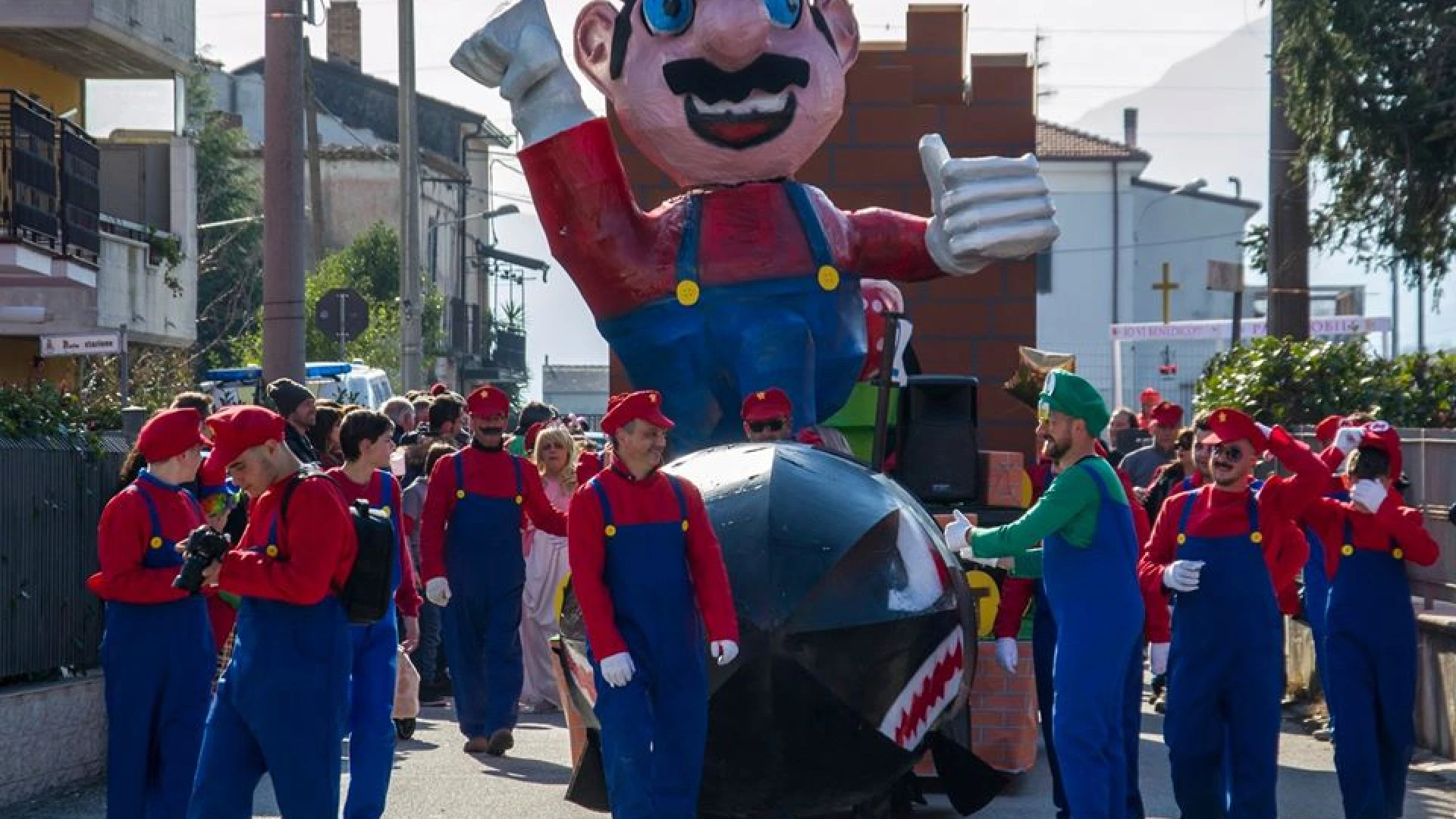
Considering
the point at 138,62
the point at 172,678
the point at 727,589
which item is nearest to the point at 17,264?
the point at 138,62

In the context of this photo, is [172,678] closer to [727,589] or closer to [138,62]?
[727,589]

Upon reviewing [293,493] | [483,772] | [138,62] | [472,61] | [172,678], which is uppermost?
[138,62]

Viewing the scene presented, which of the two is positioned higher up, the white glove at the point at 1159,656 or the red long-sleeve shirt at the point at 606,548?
the red long-sleeve shirt at the point at 606,548

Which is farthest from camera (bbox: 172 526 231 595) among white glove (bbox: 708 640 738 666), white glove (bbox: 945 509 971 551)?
white glove (bbox: 945 509 971 551)

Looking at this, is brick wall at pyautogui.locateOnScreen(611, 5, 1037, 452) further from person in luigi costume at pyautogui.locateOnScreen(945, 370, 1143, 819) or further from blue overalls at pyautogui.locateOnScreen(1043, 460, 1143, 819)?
blue overalls at pyautogui.locateOnScreen(1043, 460, 1143, 819)

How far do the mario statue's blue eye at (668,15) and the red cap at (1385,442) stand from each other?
12.0 ft

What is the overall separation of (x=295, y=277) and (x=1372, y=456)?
7310mm

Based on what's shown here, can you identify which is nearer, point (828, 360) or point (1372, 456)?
point (1372, 456)

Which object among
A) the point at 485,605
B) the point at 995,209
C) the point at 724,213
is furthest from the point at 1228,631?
the point at 485,605

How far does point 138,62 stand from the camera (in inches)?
1021

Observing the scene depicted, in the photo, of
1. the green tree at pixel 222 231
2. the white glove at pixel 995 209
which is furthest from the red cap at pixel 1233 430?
the green tree at pixel 222 231

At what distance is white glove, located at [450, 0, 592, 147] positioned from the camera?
11203mm

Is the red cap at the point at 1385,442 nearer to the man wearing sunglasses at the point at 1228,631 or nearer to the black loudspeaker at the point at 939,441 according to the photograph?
the man wearing sunglasses at the point at 1228,631

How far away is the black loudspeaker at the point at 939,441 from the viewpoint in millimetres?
11875
